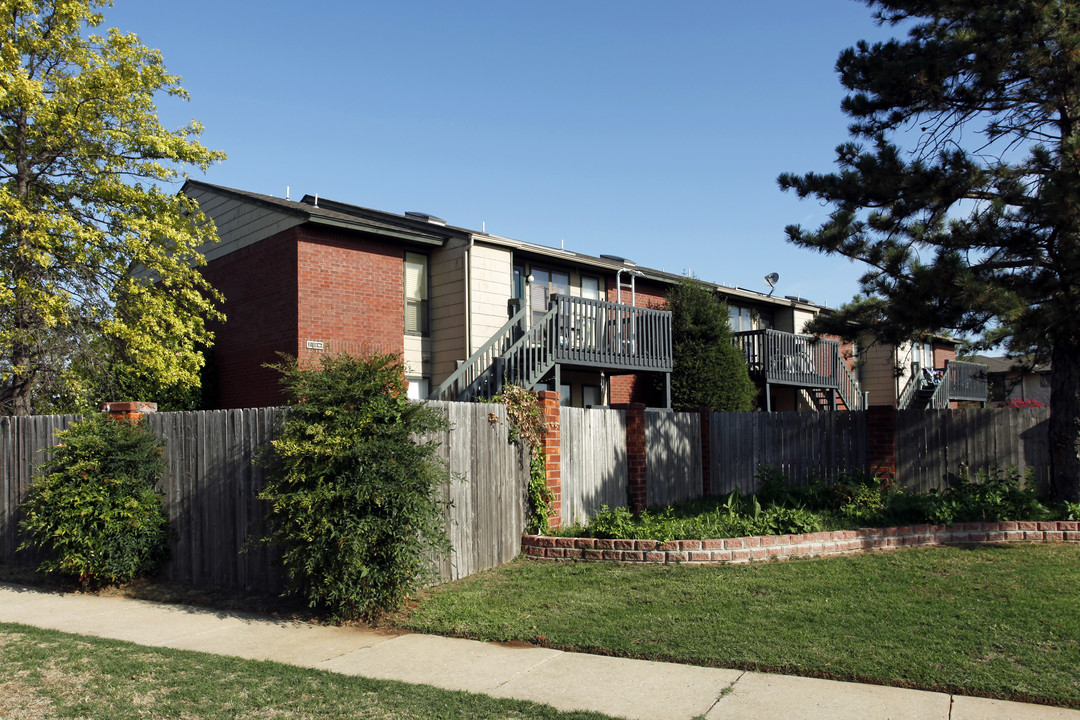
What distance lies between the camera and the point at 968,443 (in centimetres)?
1309

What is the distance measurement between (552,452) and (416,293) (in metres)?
8.58

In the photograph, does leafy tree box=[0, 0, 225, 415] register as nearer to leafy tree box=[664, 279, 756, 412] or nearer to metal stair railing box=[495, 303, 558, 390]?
metal stair railing box=[495, 303, 558, 390]

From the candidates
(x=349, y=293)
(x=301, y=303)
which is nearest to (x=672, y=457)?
(x=349, y=293)

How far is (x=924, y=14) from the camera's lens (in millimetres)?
11312

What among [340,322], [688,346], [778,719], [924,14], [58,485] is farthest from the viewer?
[688,346]

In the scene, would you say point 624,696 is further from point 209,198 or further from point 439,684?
point 209,198

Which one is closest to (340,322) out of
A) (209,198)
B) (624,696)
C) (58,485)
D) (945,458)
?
(209,198)

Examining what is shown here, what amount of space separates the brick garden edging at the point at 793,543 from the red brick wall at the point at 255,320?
28.0 feet

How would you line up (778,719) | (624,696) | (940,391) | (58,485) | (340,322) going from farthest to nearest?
(940,391) < (340,322) < (58,485) < (624,696) < (778,719)

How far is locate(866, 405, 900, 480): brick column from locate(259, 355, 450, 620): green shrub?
28.1ft

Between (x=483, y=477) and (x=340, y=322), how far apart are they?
8.15 meters

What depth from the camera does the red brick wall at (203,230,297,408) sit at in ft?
53.8

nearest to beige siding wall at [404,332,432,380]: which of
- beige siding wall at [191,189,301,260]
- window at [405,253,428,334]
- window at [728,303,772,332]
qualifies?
window at [405,253,428,334]

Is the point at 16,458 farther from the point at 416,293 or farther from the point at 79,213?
the point at 416,293
